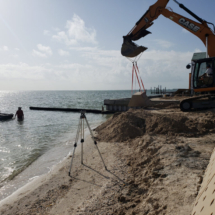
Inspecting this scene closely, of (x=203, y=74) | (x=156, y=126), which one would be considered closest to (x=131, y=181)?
(x=156, y=126)

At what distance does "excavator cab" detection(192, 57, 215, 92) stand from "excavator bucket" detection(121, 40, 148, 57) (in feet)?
11.4

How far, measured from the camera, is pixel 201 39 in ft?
39.0

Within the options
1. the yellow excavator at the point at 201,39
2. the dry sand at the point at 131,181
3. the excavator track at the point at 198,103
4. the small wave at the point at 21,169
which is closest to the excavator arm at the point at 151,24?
the yellow excavator at the point at 201,39

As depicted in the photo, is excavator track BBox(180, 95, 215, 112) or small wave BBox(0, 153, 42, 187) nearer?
small wave BBox(0, 153, 42, 187)

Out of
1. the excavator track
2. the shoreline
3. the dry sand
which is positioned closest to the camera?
the dry sand

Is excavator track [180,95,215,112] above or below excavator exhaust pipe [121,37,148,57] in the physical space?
below

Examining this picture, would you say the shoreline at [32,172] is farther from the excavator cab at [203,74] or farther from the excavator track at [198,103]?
the excavator cab at [203,74]

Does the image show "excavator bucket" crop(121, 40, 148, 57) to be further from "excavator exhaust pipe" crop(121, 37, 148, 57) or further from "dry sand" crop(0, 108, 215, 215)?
"dry sand" crop(0, 108, 215, 215)

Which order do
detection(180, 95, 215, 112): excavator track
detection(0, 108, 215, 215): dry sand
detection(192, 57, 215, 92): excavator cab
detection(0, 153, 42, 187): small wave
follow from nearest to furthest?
detection(0, 108, 215, 215): dry sand < detection(0, 153, 42, 187): small wave < detection(192, 57, 215, 92): excavator cab < detection(180, 95, 215, 112): excavator track

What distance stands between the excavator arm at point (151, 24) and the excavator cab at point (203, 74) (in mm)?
1429

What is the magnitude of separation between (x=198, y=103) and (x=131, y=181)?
8.07 metres

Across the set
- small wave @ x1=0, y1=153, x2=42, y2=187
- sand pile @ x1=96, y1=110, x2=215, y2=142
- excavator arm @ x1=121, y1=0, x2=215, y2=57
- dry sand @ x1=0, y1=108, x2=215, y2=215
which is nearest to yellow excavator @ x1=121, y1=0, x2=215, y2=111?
excavator arm @ x1=121, y1=0, x2=215, y2=57

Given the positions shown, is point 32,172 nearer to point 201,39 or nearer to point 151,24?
point 151,24

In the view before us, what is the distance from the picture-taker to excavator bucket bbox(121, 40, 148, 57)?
39.0ft
